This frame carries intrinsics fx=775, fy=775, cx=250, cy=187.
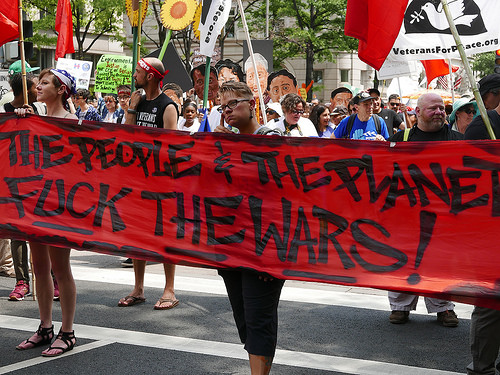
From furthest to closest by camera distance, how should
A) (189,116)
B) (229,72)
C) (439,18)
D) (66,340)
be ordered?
1. (229,72)
2. (189,116)
3. (439,18)
4. (66,340)

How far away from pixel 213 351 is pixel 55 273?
1282 millimetres

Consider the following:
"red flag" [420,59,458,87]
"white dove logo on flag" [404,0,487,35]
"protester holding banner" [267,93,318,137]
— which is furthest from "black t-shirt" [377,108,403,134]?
"white dove logo on flag" [404,0,487,35]

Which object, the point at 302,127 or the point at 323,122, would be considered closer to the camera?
the point at 302,127

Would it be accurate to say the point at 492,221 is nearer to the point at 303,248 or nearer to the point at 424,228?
the point at 424,228

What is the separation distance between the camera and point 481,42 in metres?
6.54

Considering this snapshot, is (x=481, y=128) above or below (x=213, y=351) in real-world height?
above

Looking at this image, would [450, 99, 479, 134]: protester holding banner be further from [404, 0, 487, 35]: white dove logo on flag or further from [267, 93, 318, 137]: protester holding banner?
[267, 93, 318, 137]: protester holding banner

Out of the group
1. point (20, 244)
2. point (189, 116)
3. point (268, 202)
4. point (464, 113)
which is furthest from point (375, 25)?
point (189, 116)

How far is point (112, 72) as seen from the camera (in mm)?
20062

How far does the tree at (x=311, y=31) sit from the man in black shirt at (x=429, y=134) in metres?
31.8

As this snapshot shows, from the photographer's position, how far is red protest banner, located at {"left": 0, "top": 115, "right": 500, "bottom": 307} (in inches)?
174

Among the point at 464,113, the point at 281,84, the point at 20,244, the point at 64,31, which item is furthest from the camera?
the point at 281,84

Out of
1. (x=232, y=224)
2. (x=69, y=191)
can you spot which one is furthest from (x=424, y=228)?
(x=69, y=191)

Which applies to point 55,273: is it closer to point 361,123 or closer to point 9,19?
point 9,19
